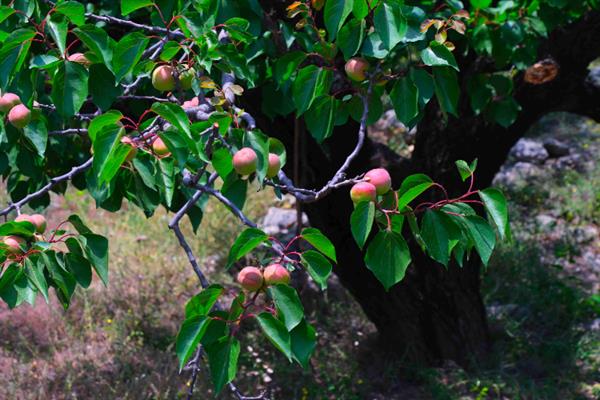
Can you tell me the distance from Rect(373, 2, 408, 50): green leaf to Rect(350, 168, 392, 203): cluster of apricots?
354mm

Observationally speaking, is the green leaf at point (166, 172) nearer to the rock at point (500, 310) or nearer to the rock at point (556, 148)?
the rock at point (500, 310)

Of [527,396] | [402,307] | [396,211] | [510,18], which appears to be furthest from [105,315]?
[396,211]

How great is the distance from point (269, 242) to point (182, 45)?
18.6 inches

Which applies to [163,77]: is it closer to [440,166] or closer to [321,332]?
[440,166]

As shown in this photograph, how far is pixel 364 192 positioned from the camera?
1.37 meters

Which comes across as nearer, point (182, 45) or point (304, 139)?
point (182, 45)

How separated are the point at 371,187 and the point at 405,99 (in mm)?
457

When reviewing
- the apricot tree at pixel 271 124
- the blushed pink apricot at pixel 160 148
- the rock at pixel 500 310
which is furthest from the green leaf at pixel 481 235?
the rock at pixel 500 310

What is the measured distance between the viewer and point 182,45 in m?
1.62

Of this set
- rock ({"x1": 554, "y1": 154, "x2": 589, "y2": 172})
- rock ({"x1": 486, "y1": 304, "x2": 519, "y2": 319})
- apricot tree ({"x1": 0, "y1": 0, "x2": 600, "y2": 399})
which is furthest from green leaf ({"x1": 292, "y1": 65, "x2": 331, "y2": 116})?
rock ({"x1": 554, "y1": 154, "x2": 589, "y2": 172})

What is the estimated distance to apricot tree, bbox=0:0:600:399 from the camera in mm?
1362

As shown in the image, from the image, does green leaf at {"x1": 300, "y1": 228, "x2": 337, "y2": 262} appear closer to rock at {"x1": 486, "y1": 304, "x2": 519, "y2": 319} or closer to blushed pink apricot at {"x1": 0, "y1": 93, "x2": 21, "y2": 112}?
blushed pink apricot at {"x1": 0, "y1": 93, "x2": 21, "y2": 112}

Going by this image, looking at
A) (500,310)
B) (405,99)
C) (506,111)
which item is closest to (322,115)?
(405,99)

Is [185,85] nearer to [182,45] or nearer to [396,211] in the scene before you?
[182,45]
